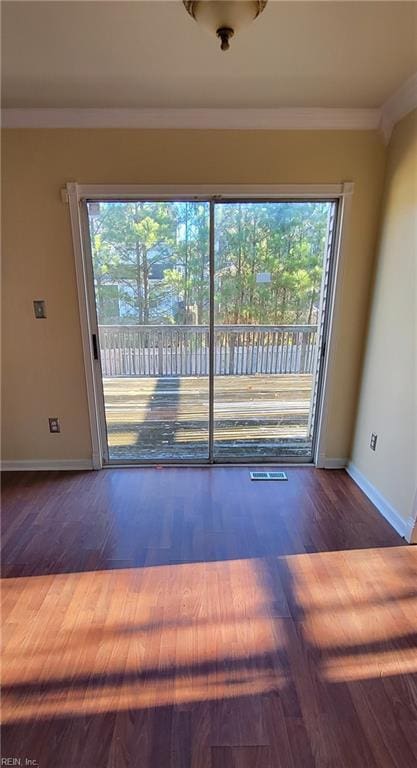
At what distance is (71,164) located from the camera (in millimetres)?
Answer: 2426

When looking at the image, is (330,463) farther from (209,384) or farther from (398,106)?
(398,106)

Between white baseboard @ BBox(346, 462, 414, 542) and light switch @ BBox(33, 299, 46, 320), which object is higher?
light switch @ BBox(33, 299, 46, 320)

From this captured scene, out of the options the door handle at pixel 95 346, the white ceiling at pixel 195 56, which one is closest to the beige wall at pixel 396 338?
the white ceiling at pixel 195 56

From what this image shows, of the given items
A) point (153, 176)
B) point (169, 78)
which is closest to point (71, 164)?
point (153, 176)

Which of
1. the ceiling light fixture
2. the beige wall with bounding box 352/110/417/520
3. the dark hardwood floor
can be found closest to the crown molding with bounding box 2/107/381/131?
the beige wall with bounding box 352/110/417/520

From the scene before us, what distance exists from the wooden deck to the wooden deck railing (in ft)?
0.25

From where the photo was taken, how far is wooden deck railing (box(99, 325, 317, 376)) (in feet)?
9.18

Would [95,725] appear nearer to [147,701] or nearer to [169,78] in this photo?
[147,701]

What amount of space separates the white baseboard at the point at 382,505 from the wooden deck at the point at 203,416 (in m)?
0.43

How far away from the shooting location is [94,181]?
246 centimetres

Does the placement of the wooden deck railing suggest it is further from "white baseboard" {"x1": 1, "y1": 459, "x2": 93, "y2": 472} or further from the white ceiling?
the white ceiling

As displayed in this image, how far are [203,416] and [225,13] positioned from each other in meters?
2.36

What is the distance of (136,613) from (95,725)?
0.44 metres

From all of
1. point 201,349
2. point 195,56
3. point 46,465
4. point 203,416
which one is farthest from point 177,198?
point 46,465
